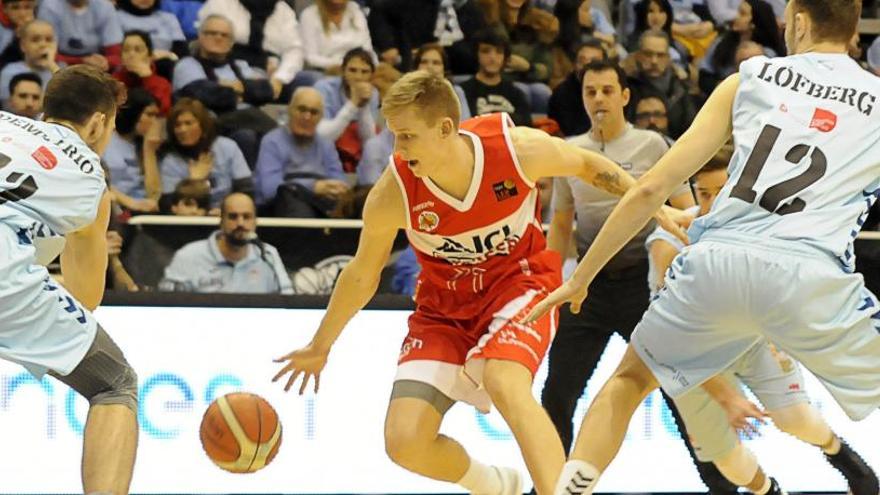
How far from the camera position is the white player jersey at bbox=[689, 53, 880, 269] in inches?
175

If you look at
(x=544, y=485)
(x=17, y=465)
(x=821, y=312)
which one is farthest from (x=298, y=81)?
(x=821, y=312)

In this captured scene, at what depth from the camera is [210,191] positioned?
9.30 m

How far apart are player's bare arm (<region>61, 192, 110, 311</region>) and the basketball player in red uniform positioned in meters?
0.83

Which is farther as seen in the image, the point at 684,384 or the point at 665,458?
the point at 665,458

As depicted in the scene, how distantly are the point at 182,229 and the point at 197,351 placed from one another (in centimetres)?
143

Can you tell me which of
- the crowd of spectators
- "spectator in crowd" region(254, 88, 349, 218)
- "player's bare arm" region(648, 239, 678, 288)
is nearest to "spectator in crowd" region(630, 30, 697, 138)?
the crowd of spectators

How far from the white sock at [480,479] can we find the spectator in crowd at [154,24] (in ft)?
17.2

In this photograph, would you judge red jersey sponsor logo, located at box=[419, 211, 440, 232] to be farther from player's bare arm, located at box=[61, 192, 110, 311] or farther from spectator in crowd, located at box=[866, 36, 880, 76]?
spectator in crowd, located at box=[866, 36, 880, 76]

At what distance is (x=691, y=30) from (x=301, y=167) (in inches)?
159

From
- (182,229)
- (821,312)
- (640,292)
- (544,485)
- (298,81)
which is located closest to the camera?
(821,312)

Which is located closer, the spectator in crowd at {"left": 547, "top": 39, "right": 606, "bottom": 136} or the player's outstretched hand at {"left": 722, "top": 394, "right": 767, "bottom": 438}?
the player's outstretched hand at {"left": 722, "top": 394, "right": 767, "bottom": 438}

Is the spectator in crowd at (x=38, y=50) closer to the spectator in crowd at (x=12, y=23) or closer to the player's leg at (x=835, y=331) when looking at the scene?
the spectator in crowd at (x=12, y=23)

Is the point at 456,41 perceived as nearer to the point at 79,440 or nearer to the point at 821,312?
the point at 79,440

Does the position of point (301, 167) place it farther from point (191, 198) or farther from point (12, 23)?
point (12, 23)
